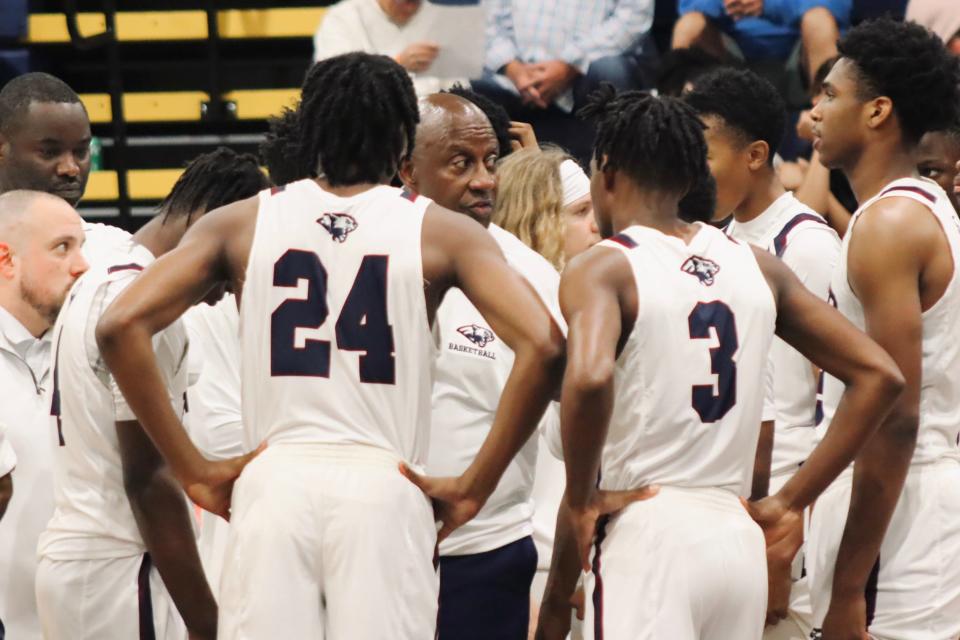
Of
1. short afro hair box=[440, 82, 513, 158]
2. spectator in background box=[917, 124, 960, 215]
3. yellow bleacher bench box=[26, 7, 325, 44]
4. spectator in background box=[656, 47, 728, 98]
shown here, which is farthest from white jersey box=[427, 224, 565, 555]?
yellow bleacher bench box=[26, 7, 325, 44]

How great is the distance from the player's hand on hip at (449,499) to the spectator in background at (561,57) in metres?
4.37

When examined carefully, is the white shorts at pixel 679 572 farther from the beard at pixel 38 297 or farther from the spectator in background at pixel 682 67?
the spectator in background at pixel 682 67

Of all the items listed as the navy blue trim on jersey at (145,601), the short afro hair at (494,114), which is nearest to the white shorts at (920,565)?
the navy blue trim on jersey at (145,601)

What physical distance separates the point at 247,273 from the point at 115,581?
3.09ft

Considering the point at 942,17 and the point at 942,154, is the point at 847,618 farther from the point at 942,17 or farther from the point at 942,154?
the point at 942,17

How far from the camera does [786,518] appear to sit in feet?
11.3

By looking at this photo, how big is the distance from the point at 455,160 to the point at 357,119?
1.03 metres

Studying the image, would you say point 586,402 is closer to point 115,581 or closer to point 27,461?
point 115,581

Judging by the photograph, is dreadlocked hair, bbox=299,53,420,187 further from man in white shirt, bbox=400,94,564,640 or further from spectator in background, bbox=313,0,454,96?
spectator in background, bbox=313,0,454,96

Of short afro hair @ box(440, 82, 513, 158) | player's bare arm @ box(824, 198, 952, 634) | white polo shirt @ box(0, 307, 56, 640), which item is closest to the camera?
player's bare arm @ box(824, 198, 952, 634)

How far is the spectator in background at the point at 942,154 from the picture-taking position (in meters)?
5.34

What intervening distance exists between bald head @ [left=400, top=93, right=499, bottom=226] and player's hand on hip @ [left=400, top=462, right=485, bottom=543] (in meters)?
1.25

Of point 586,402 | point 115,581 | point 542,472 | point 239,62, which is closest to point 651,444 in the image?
point 586,402

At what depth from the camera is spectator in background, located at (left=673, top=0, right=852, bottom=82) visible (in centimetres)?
743
